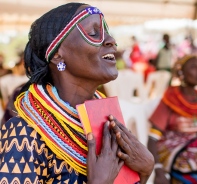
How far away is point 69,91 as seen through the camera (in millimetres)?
1811

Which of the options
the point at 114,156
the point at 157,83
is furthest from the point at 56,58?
Result: the point at 157,83

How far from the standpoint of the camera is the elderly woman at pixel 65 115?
1624 millimetres

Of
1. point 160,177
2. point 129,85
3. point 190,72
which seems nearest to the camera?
point 160,177

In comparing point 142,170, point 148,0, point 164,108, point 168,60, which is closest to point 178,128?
Result: point 164,108

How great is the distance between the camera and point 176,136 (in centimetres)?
354

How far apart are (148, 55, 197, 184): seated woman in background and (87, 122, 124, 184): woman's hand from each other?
172 centimetres

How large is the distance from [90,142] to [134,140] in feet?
0.62

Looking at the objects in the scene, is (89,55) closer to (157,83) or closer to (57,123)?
(57,123)

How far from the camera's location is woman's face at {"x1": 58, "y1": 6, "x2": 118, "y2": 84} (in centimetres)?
172

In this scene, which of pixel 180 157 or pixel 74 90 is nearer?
pixel 74 90

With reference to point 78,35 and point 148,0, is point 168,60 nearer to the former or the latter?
point 148,0

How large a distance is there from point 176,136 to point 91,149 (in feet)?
6.50

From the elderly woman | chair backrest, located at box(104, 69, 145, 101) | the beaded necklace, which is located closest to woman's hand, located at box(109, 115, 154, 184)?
the elderly woman

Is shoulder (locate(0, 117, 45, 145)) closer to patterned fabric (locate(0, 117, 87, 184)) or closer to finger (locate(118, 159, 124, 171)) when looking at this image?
patterned fabric (locate(0, 117, 87, 184))
